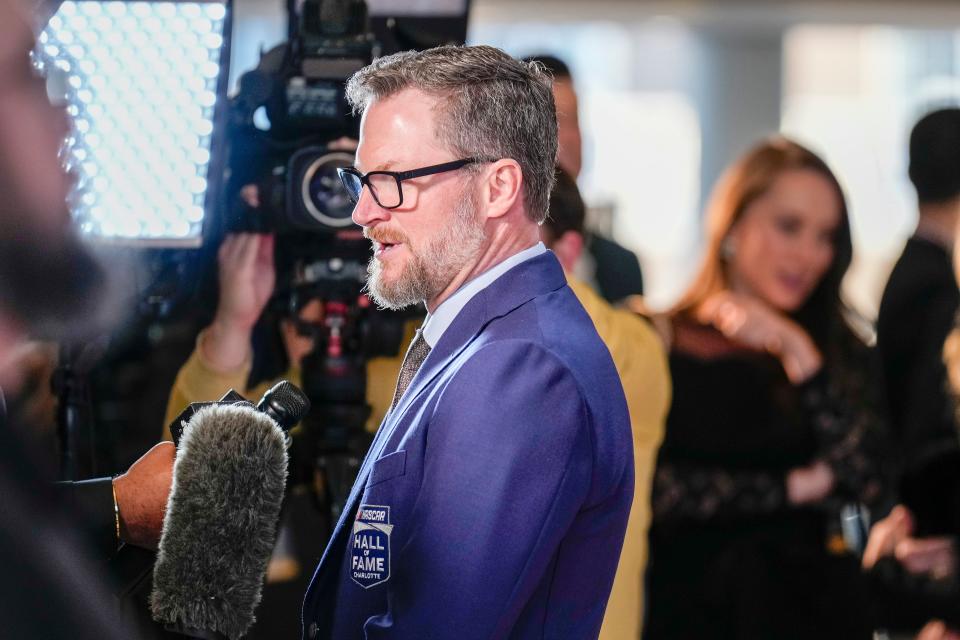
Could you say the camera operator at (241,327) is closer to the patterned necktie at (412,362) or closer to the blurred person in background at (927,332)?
the patterned necktie at (412,362)

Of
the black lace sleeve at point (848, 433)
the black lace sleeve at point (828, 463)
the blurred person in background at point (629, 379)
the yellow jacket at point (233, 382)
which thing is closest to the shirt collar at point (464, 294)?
the yellow jacket at point (233, 382)

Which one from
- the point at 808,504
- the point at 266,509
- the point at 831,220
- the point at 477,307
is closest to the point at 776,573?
the point at 808,504

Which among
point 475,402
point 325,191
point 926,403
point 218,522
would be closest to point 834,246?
point 926,403

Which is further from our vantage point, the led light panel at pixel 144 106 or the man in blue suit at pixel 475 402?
the led light panel at pixel 144 106

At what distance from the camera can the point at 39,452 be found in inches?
34.6

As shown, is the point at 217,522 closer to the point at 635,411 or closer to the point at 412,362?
the point at 412,362

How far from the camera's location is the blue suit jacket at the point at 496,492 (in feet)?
3.82

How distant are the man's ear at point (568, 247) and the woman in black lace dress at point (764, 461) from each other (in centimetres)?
42

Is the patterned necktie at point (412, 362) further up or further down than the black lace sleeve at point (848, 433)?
further up

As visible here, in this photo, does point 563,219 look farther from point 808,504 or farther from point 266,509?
point 266,509

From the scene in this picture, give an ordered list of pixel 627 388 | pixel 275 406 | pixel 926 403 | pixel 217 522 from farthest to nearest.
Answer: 1. pixel 926 403
2. pixel 627 388
3. pixel 275 406
4. pixel 217 522

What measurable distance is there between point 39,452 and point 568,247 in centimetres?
128

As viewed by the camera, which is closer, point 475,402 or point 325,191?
point 475,402

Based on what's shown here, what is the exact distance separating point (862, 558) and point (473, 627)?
1.41 meters
